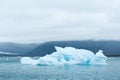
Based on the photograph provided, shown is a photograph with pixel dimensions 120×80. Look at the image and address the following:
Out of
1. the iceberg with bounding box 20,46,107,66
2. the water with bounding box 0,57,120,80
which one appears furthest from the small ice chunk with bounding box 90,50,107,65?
the water with bounding box 0,57,120,80

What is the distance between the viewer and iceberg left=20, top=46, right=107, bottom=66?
6294 centimetres

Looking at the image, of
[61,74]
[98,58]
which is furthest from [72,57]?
[61,74]

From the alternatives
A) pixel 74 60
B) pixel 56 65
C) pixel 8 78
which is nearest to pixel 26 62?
pixel 56 65

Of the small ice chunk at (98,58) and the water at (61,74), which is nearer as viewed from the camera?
the water at (61,74)

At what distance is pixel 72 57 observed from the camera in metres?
63.8

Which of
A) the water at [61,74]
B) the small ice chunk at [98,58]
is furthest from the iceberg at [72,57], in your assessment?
the water at [61,74]

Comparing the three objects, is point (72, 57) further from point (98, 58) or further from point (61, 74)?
point (61, 74)

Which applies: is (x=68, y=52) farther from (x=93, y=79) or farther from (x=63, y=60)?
(x=93, y=79)

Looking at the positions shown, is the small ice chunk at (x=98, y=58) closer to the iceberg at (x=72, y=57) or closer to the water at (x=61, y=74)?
the iceberg at (x=72, y=57)

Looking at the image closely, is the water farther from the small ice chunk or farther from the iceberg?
the iceberg

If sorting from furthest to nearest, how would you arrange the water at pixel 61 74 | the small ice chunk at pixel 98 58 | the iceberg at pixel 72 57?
1. the iceberg at pixel 72 57
2. the small ice chunk at pixel 98 58
3. the water at pixel 61 74

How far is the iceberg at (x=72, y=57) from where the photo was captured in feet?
206

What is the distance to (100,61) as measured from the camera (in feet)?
221

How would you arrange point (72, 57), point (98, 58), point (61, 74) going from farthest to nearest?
1. point (98, 58)
2. point (72, 57)
3. point (61, 74)
